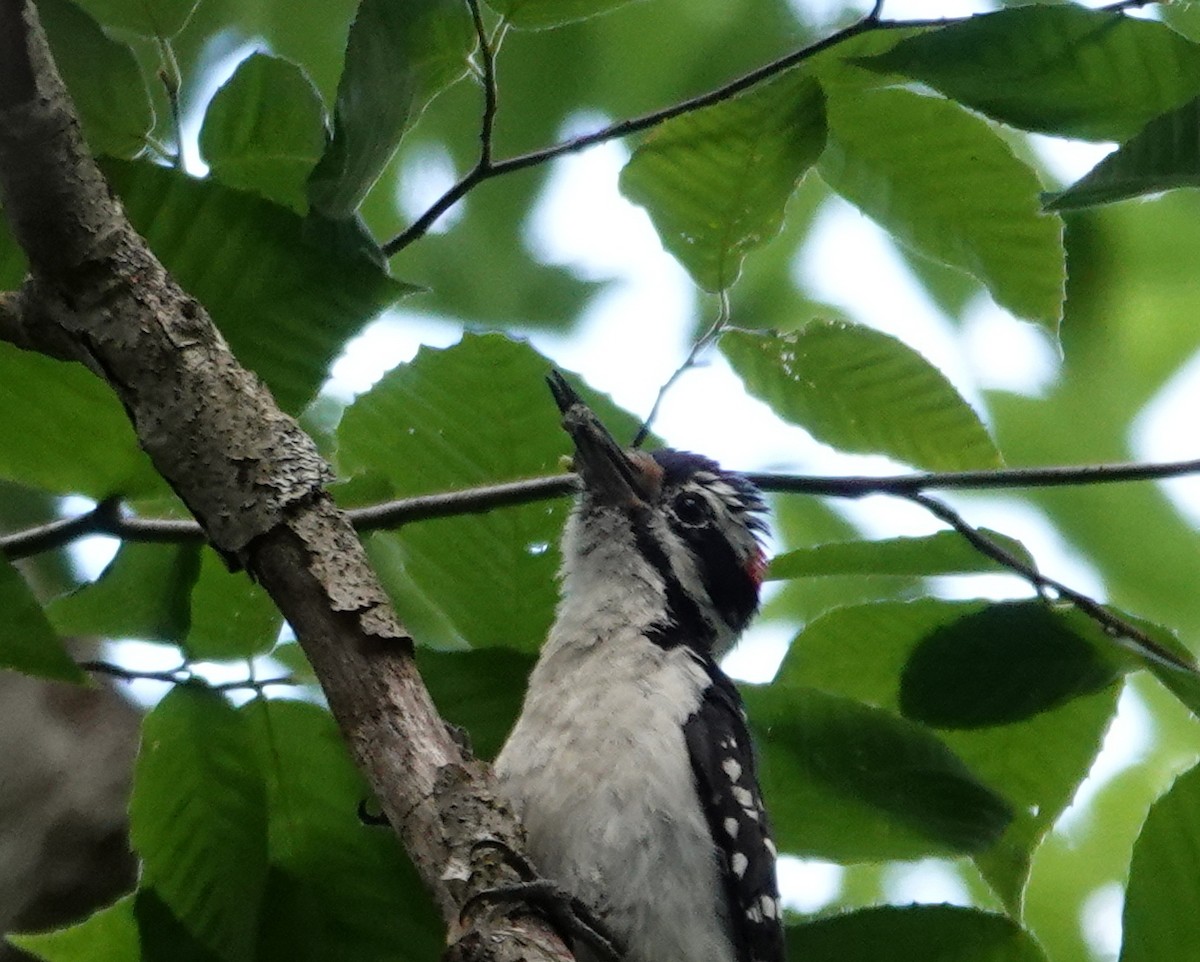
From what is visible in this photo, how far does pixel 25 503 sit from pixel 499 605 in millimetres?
1151

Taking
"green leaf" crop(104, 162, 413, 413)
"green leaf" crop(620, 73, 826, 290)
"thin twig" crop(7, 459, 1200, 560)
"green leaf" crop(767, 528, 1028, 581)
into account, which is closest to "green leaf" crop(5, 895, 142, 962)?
"thin twig" crop(7, 459, 1200, 560)

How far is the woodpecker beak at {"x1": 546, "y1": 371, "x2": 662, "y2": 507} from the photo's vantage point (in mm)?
2393

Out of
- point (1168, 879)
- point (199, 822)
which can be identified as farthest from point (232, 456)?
point (1168, 879)

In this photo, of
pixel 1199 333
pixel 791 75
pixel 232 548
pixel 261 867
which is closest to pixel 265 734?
pixel 261 867

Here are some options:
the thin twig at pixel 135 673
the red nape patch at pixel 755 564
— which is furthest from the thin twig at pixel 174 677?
the red nape patch at pixel 755 564

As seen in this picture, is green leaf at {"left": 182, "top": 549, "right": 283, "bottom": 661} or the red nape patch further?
the red nape patch

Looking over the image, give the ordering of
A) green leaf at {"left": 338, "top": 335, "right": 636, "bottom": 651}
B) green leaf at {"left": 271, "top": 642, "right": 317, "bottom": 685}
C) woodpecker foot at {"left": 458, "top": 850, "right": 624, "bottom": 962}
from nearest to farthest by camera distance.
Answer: woodpecker foot at {"left": 458, "top": 850, "right": 624, "bottom": 962}
green leaf at {"left": 271, "top": 642, "right": 317, "bottom": 685}
green leaf at {"left": 338, "top": 335, "right": 636, "bottom": 651}

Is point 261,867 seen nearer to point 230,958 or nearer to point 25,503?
point 230,958

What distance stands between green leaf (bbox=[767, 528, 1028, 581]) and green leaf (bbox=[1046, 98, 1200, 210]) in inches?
23.7

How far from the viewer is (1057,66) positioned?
2061mm

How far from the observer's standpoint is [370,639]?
1.76 m

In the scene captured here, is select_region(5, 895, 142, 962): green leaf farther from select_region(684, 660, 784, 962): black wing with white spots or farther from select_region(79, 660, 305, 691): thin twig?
select_region(684, 660, 784, 962): black wing with white spots

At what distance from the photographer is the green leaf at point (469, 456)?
232cm

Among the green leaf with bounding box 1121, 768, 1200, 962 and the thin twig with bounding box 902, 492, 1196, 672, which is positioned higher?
the thin twig with bounding box 902, 492, 1196, 672
